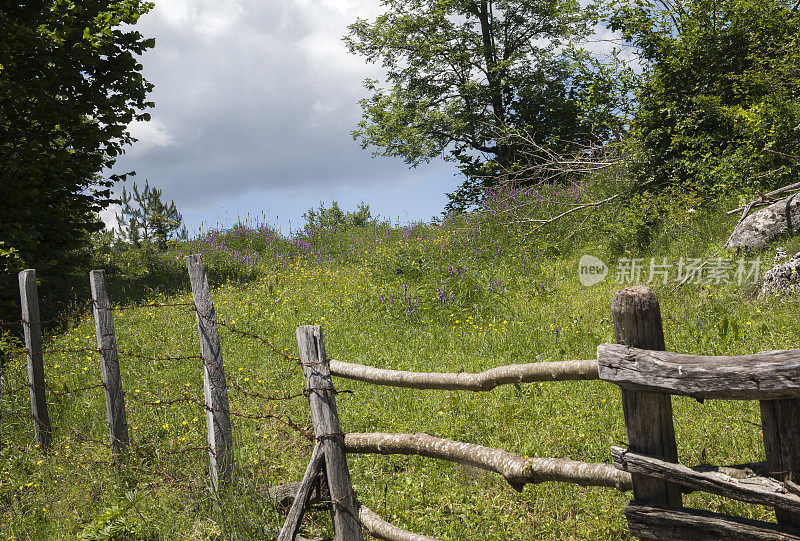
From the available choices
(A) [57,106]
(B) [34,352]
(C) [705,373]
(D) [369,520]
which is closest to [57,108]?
(A) [57,106]

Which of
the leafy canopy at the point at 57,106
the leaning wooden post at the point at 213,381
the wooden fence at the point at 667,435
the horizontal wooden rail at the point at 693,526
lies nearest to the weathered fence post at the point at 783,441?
the wooden fence at the point at 667,435

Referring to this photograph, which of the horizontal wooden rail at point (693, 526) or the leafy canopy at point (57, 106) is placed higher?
the leafy canopy at point (57, 106)

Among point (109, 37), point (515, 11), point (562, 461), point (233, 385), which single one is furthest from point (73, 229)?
point (515, 11)

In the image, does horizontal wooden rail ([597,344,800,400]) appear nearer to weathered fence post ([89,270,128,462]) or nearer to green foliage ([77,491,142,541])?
green foliage ([77,491,142,541])

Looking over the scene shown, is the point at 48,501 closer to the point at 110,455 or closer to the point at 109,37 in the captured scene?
the point at 110,455

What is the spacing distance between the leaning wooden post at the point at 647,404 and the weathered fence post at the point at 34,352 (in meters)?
6.72

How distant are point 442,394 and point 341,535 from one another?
9.97 ft

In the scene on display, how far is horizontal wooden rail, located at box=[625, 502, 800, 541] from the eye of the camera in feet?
8.54

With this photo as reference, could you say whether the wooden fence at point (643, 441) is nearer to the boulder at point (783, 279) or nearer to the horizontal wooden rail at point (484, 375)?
the horizontal wooden rail at point (484, 375)

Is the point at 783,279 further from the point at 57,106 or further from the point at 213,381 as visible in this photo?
the point at 57,106

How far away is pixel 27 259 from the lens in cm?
1178

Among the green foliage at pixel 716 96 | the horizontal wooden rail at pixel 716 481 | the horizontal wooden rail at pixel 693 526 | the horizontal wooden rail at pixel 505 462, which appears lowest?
the horizontal wooden rail at pixel 693 526

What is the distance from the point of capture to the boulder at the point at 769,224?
9.46 m

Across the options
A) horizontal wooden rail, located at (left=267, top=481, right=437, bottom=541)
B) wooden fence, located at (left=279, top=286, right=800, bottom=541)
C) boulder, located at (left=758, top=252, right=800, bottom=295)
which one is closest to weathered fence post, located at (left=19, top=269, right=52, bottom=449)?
horizontal wooden rail, located at (left=267, top=481, right=437, bottom=541)
